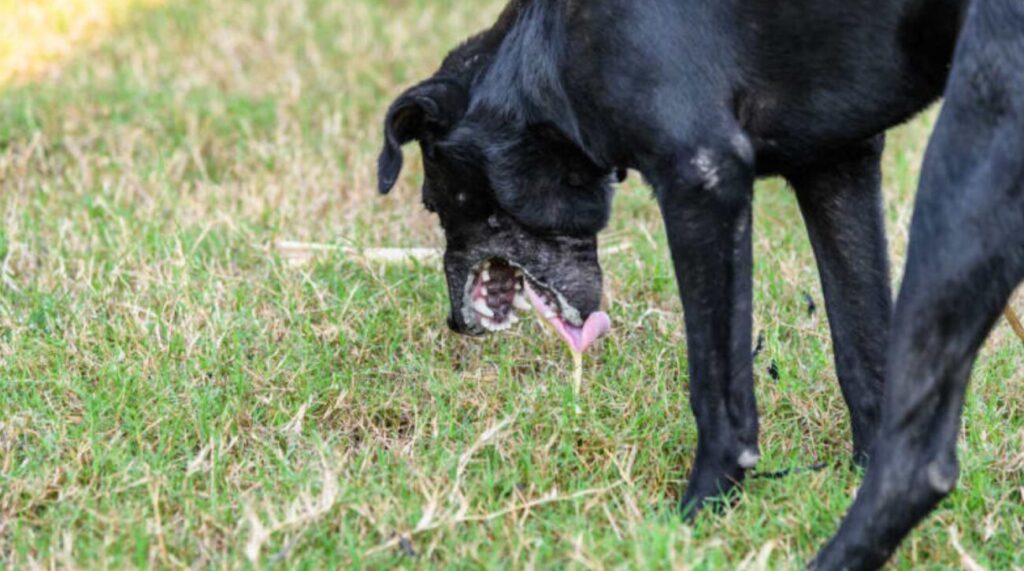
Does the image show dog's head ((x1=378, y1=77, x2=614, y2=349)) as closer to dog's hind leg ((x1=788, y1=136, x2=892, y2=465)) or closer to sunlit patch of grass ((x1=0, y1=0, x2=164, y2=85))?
dog's hind leg ((x1=788, y1=136, x2=892, y2=465))

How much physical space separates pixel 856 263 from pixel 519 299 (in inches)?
42.8

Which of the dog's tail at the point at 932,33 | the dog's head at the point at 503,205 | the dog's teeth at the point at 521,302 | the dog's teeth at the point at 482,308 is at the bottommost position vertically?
the dog's teeth at the point at 521,302

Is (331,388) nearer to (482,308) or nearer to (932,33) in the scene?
(482,308)

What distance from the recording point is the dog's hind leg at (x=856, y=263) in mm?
3992

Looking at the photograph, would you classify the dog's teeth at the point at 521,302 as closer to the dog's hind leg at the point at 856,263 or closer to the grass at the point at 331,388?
the grass at the point at 331,388

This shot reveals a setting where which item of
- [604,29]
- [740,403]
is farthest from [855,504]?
[604,29]

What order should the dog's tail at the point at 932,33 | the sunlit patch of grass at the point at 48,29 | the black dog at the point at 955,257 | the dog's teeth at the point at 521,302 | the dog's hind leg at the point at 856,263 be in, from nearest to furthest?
the black dog at the point at 955,257 < the dog's tail at the point at 932,33 < the dog's hind leg at the point at 856,263 < the dog's teeth at the point at 521,302 < the sunlit patch of grass at the point at 48,29

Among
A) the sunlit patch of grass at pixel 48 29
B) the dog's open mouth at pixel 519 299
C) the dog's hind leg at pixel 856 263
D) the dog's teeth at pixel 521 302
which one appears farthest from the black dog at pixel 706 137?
the sunlit patch of grass at pixel 48 29

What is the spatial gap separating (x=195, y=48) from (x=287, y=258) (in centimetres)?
271

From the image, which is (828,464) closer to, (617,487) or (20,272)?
(617,487)

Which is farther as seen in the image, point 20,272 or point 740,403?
point 20,272

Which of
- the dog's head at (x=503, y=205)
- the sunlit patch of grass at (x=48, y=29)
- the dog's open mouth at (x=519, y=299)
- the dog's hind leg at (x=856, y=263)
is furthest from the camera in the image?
the sunlit patch of grass at (x=48, y=29)

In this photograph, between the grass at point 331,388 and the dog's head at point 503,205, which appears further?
the dog's head at point 503,205

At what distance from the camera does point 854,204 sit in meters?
3.99
